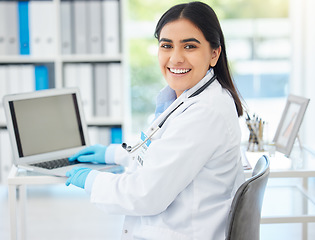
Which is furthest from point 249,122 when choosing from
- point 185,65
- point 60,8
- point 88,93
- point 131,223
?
point 60,8

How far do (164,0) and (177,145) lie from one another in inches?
96.9

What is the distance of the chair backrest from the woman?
0.12m

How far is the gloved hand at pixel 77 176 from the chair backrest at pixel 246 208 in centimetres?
53

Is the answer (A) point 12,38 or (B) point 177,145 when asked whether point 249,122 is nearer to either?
(B) point 177,145

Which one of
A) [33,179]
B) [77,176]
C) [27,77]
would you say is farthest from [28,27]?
[77,176]

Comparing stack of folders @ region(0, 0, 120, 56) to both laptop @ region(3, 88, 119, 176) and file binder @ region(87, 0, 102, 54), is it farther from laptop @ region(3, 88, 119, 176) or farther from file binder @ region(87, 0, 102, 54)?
laptop @ region(3, 88, 119, 176)

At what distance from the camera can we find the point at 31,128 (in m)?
1.95

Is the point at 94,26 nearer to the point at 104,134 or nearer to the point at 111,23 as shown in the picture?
the point at 111,23

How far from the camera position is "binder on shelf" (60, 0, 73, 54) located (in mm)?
3215

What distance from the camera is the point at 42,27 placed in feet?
10.6

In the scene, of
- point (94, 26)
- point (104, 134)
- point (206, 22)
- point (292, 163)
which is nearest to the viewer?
point (206, 22)

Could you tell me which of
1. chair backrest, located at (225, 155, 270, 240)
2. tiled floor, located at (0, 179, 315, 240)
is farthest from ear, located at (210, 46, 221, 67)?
tiled floor, located at (0, 179, 315, 240)

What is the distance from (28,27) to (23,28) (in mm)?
34

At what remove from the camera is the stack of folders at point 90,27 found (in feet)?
10.5
